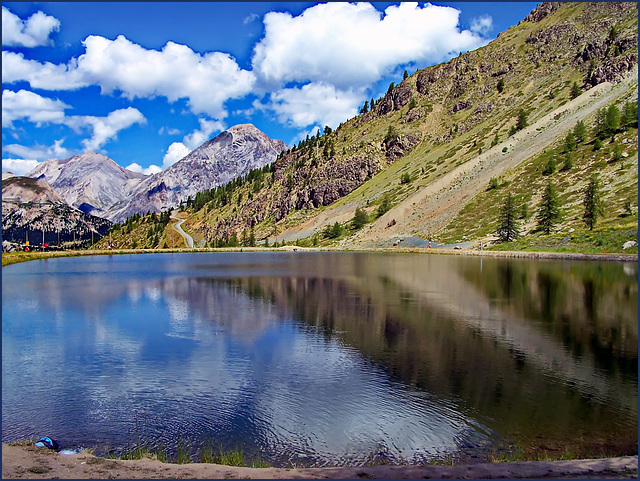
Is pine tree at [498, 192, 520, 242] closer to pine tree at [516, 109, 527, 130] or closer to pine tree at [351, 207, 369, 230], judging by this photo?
pine tree at [351, 207, 369, 230]

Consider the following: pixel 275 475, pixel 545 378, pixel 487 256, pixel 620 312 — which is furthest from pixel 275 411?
pixel 487 256

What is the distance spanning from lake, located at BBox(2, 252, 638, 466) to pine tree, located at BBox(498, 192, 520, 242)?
6362 cm

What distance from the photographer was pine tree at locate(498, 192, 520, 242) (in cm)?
10644

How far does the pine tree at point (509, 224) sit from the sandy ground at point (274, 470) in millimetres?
100298

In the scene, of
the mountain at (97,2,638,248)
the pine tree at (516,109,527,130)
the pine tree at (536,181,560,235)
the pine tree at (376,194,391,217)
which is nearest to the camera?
the pine tree at (536,181,560,235)

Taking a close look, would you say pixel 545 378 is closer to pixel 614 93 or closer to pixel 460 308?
pixel 460 308

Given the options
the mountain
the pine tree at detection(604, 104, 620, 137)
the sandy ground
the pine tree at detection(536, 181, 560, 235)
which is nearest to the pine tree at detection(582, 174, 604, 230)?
the mountain

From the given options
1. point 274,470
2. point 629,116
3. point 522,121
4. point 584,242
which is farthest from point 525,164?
point 274,470

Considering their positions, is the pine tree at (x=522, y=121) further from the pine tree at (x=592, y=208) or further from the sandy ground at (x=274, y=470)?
the sandy ground at (x=274, y=470)

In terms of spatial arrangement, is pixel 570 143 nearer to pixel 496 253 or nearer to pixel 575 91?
pixel 575 91

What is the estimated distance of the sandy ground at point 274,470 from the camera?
11.4 metres

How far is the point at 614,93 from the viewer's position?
143250 mm

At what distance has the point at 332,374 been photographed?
21953 millimetres

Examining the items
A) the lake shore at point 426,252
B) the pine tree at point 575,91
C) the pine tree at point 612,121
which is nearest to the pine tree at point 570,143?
the pine tree at point 612,121
